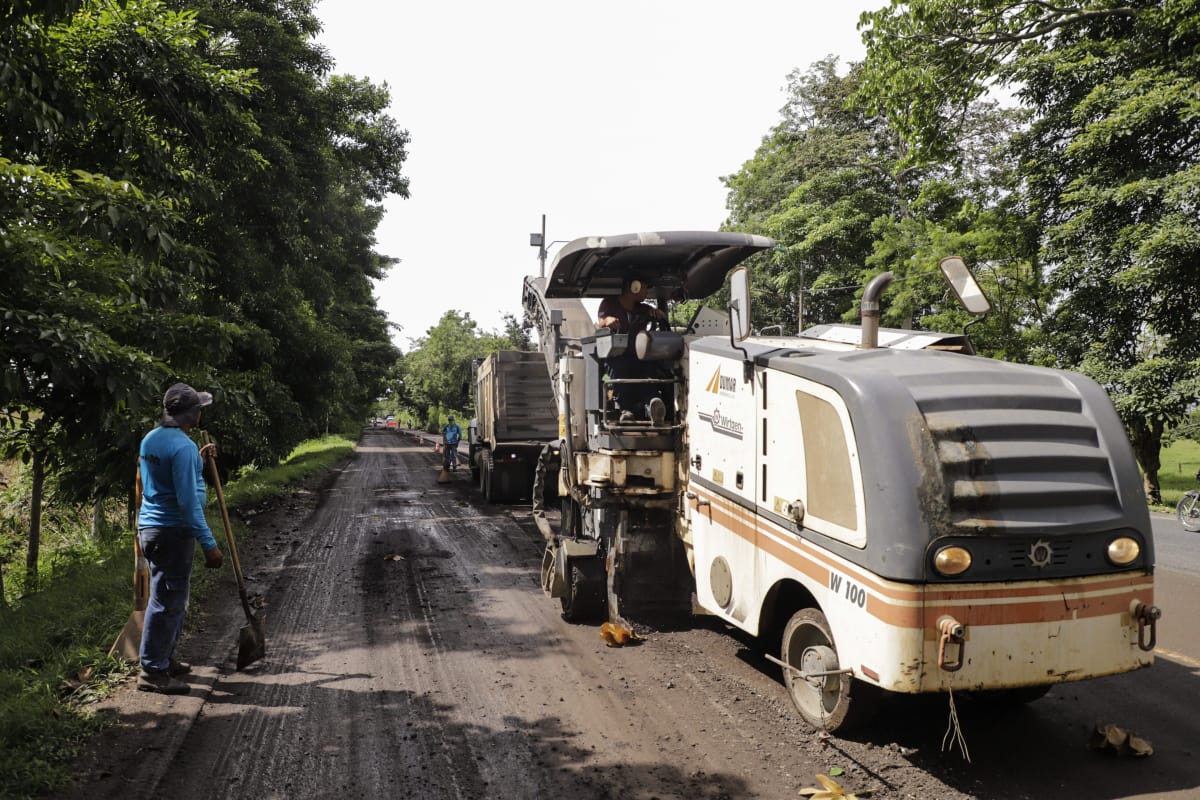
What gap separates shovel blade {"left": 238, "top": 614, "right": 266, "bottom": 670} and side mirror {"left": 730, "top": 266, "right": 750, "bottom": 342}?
4.10 metres

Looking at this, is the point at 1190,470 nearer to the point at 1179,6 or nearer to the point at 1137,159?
the point at 1137,159

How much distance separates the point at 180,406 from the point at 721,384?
374cm

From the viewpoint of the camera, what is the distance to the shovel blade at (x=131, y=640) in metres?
5.90

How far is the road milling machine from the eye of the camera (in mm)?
3971

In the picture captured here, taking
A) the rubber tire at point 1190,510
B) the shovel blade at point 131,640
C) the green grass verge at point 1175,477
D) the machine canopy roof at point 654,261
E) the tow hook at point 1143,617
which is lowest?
the green grass verge at point 1175,477

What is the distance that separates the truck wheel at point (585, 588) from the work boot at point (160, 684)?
121 inches

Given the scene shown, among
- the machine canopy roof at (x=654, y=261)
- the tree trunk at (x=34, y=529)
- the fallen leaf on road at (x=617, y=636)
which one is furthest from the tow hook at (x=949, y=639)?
the tree trunk at (x=34, y=529)

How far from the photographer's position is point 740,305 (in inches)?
213

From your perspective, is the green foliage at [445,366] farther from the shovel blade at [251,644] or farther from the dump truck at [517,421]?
the shovel blade at [251,644]

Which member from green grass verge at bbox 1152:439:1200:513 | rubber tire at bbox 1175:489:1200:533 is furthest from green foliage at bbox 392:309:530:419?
rubber tire at bbox 1175:489:1200:533

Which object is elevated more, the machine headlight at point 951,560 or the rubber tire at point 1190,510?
the machine headlight at point 951,560

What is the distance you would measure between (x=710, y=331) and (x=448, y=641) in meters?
3.67

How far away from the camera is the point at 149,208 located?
5676mm

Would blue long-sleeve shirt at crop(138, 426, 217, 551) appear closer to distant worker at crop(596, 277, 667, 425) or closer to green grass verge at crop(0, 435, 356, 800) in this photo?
green grass verge at crop(0, 435, 356, 800)
